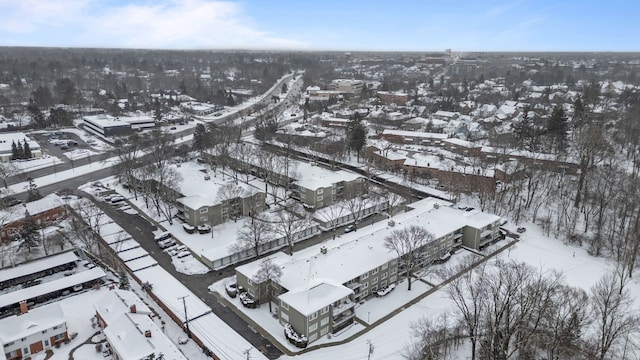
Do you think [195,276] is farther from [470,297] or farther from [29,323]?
[470,297]

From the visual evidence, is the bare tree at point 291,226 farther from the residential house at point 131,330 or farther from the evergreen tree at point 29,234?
the evergreen tree at point 29,234

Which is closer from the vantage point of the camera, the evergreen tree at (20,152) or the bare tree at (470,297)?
the bare tree at (470,297)

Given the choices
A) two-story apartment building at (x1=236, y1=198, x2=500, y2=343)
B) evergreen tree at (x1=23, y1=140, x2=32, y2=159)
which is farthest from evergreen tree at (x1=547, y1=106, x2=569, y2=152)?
evergreen tree at (x1=23, y1=140, x2=32, y2=159)

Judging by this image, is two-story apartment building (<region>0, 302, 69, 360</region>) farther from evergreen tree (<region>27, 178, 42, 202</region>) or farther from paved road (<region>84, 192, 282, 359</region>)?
evergreen tree (<region>27, 178, 42, 202</region>)

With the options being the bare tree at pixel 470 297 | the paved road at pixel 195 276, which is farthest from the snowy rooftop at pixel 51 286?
the bare tree at pixel 470 297

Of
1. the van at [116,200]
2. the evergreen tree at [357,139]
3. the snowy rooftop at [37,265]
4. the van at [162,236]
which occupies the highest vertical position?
the evergreen tree at [357,139]

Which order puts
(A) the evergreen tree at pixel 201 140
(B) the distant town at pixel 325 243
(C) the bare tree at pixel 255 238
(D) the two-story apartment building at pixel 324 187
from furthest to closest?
(A) the evergreen tree at pixel 201 140, (D) the two-story apartment building at pixel 324 187, (C) the bare tree at pixel 255 238, (B) the distant town at pixel 325 243
